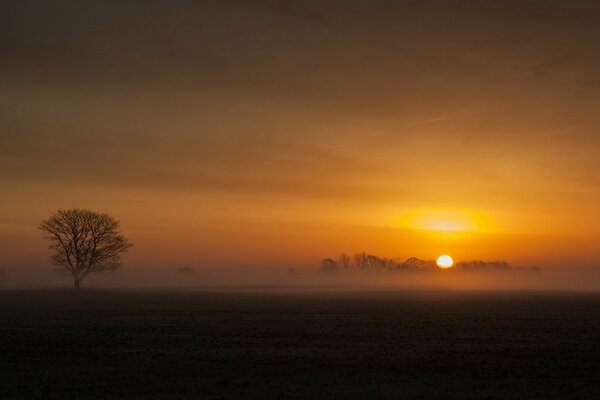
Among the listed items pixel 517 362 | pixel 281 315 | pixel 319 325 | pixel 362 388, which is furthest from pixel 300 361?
pixel 281 315

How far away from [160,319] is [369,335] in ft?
65.7

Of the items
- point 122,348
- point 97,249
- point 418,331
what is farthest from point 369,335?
point 97,249

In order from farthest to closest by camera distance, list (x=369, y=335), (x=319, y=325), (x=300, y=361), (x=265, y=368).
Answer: (x=319, y=325) → (x=369, y=335) → (x=300, y=361) → (x=265, y=368)

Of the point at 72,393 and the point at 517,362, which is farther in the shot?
the point at 517,362

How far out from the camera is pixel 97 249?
401 ft

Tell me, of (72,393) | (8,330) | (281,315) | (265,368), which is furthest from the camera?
(281,315)

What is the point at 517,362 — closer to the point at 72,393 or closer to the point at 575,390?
the point at 575,390

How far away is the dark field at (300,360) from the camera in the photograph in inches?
854

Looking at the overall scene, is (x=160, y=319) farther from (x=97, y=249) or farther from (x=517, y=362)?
(x=97, y=249)

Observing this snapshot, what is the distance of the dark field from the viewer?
21703 millimetres

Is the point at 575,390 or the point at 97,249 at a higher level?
the point at 97,249

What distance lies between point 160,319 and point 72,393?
98.3ft

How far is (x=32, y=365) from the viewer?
26.6 meters

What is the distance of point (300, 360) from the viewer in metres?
28.1
